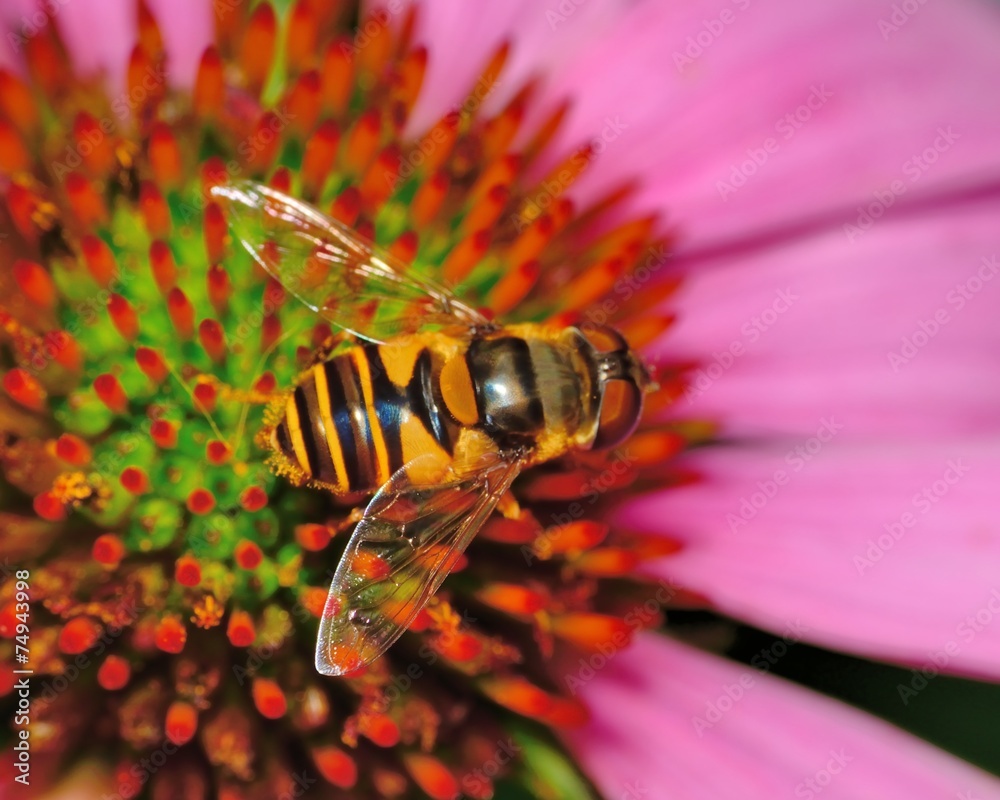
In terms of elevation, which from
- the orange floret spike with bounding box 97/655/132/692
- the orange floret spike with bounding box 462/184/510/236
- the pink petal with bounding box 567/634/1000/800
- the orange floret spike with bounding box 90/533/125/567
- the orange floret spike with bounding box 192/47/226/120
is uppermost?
the orange floret spike with bounding box 192/47/226/120

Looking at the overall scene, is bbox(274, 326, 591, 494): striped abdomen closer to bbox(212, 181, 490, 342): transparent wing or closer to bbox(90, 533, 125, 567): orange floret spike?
bbox(212, 181, 490, 342): transparent wing

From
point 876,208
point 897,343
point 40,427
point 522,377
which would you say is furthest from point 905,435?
point 40,427

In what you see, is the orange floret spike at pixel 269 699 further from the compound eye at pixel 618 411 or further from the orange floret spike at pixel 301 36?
the orange floret spike at pixel 301 36

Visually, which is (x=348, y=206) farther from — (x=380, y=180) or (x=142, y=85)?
Result: (x=142, y=85)

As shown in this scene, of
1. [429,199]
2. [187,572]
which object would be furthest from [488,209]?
[187,572]

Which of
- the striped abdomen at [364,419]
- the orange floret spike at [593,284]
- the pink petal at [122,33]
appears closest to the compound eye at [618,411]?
the striped abdomen at [364,419]

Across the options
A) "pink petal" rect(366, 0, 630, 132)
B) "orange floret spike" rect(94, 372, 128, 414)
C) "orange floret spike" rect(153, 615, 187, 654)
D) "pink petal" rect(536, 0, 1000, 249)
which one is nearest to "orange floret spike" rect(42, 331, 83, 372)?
"orange floret spike" rect(94, 372, 128, 414)

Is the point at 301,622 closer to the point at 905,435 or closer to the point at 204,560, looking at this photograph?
the point at 204,560

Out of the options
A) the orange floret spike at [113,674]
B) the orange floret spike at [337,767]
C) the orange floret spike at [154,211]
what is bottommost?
the orange floret spike at [337,767]
